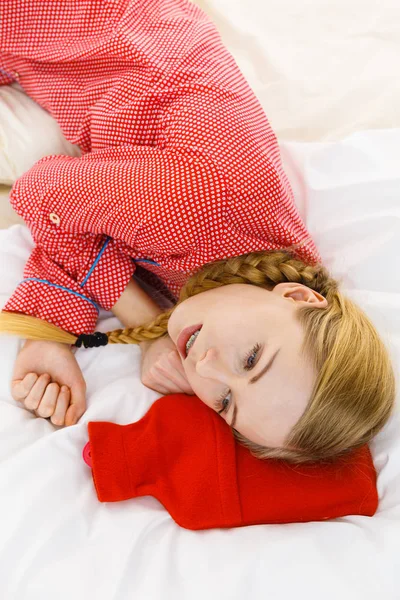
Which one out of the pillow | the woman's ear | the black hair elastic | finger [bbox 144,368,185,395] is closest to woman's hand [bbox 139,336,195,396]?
finger [bbox 144,368,185,395]

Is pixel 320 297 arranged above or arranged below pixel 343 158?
below

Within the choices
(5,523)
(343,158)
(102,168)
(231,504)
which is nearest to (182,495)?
(231,504)

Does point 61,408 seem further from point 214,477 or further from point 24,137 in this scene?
point 24,137

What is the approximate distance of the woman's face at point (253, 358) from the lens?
2.57ft

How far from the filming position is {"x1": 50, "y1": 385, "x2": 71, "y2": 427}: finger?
906 millimetres

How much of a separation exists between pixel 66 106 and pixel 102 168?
0.99 feet

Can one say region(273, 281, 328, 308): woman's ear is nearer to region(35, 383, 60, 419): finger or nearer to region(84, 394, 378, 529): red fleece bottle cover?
region(84, 394, 378, 529): red fleece bottle cover

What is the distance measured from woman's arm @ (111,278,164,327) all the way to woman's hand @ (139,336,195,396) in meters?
0.09

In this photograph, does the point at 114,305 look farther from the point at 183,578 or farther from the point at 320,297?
the point at 183,578

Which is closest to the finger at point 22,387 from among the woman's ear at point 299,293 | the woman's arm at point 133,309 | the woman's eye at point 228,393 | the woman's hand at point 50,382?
the woman's hand at point 50,382

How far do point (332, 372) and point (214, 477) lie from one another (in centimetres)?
25

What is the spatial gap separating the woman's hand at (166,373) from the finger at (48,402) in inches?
6.6

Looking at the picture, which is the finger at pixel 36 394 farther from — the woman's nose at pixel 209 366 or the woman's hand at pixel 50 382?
the woman's nose at pixel 209 366

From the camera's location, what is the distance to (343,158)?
1.13 meters
